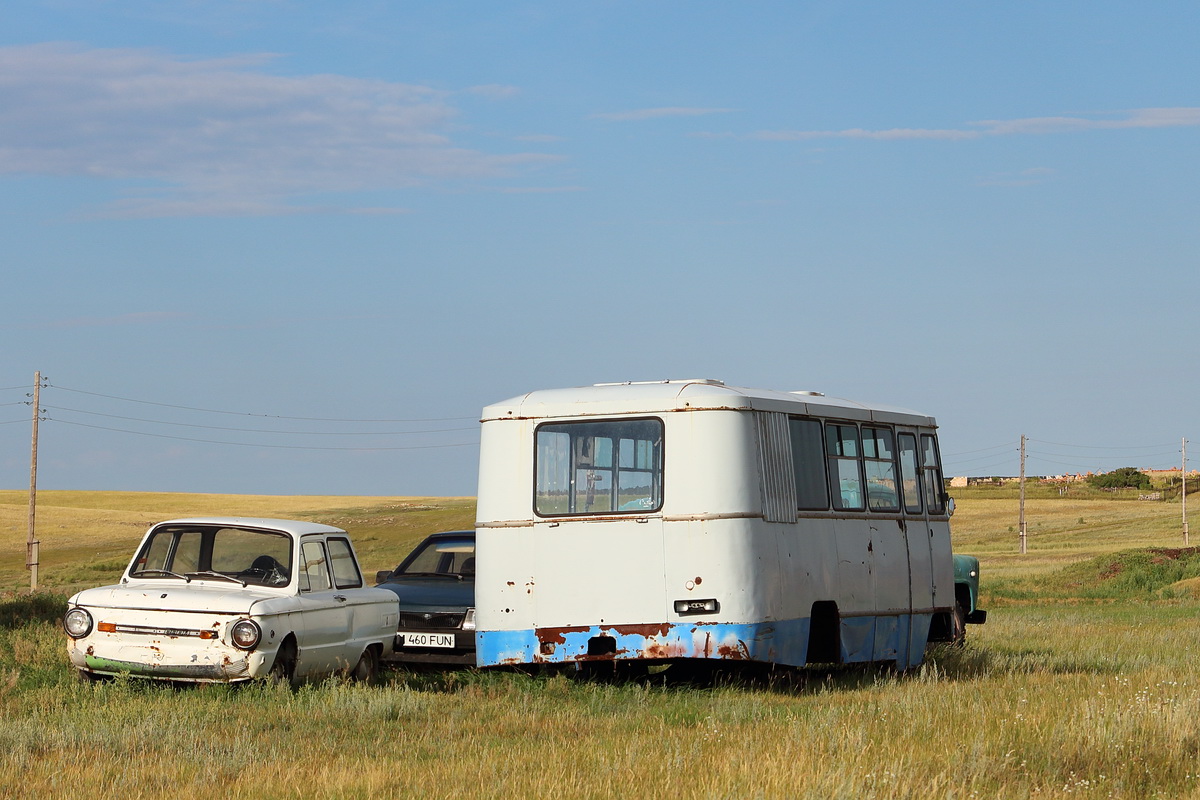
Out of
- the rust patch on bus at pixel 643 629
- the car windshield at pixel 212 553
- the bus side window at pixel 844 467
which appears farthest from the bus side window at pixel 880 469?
the car windshield at pixel 212 553

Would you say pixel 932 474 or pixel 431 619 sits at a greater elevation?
pixel 932 474

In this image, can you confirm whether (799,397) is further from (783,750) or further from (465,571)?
(783,750)

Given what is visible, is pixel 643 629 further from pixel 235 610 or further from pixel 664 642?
pixel 235 610

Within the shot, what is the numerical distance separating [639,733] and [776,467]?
4.26m

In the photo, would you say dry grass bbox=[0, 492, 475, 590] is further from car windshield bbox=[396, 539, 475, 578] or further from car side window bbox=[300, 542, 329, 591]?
car side window bbox=[300, 542, 329, 591]

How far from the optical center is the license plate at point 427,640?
15.5 meters

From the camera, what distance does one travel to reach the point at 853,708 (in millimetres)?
11727

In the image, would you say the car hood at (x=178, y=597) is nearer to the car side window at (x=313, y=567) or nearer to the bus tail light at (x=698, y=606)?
the car side window at (x=313, y=567)

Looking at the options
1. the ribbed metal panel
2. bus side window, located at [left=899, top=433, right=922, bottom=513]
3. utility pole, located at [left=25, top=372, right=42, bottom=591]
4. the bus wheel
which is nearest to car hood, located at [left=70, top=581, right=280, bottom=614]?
the ribbed metal panel

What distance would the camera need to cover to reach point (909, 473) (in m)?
16.7

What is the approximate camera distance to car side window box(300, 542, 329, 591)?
536 inches

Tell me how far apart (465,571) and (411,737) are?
6.54 m

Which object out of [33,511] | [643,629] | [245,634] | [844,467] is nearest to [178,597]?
[245,634]

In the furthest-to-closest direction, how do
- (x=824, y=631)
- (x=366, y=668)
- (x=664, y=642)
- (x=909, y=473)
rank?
(x=909, y=473) < (x=824, y=631) < (x=366, y=668) < (x=664, y=642)
